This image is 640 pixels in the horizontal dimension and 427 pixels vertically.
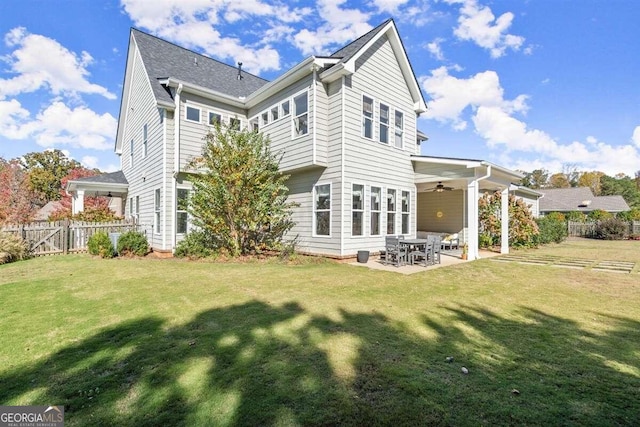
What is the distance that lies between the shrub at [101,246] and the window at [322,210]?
803cm

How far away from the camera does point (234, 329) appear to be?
436 centimetres

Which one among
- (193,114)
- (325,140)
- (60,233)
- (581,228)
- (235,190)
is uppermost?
(193,114)

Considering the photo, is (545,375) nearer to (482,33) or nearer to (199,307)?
(199,307)

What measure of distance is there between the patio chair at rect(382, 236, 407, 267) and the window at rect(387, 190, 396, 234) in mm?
1704

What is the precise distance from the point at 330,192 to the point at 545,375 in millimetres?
8500

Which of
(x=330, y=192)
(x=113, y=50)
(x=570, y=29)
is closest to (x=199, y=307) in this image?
(x=330, y=192)

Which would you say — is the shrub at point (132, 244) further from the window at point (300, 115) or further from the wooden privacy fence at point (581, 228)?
the wooden privacy fence at point (581, 228)

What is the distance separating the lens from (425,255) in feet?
33.3

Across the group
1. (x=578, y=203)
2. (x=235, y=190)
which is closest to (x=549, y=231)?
(x=235, y=190)

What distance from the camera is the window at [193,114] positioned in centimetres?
1271

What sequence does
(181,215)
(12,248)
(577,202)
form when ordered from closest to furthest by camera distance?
1. (12,248)
2. (181,215)
3. (577,202)

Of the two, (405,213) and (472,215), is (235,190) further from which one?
(472,215)

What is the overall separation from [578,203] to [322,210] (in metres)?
45.0

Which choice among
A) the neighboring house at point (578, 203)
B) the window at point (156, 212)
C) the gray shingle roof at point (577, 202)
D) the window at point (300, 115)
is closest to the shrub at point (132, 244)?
the window at point (156, 212)
